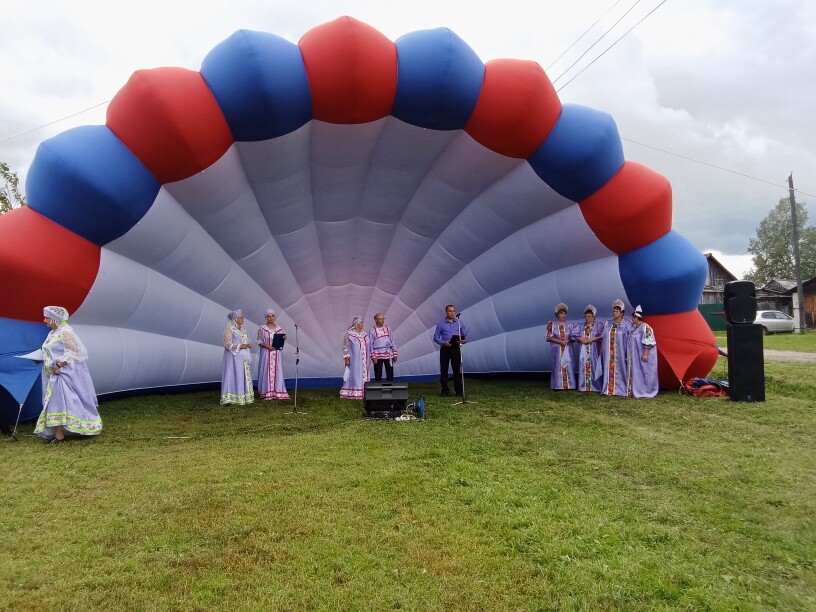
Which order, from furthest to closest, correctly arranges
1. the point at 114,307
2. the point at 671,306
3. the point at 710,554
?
the point at 671,306 < the point at 114,307 < the point at 710,554

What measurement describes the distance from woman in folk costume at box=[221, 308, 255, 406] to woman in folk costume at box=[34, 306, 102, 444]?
2.20 m

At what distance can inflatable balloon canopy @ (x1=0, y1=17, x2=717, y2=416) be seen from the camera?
6.09 meters

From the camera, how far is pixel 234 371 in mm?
8047

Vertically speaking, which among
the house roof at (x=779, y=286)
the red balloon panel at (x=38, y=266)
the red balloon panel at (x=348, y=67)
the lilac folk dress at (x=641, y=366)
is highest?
the house roof at (x=779, y=286)

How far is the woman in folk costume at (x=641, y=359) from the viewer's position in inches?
307

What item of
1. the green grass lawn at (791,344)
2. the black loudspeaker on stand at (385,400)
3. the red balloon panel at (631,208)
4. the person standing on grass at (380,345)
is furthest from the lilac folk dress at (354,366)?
the green grass lawn at (791,344)

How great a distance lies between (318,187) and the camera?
790cm

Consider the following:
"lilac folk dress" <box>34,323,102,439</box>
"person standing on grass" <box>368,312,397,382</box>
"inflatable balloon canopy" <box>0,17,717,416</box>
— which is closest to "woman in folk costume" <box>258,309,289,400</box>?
"inflatable balloon canopy" <box>0,17,717,416</box>

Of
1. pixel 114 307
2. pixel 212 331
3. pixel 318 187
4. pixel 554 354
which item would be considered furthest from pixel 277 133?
pixel 554 354

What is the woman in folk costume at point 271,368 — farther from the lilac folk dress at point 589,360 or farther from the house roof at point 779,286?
the house roof at point 779,286

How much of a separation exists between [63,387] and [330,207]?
421 centimetres

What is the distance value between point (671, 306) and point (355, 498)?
5.88 m

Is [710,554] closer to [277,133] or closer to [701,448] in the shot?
[701,448]

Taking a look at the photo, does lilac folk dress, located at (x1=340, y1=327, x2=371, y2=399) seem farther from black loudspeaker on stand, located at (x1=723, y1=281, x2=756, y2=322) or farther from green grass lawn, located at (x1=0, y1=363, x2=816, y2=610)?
black loudspeaker on stand, located at (x1=723, y1=281, x2=756, y2=322)
